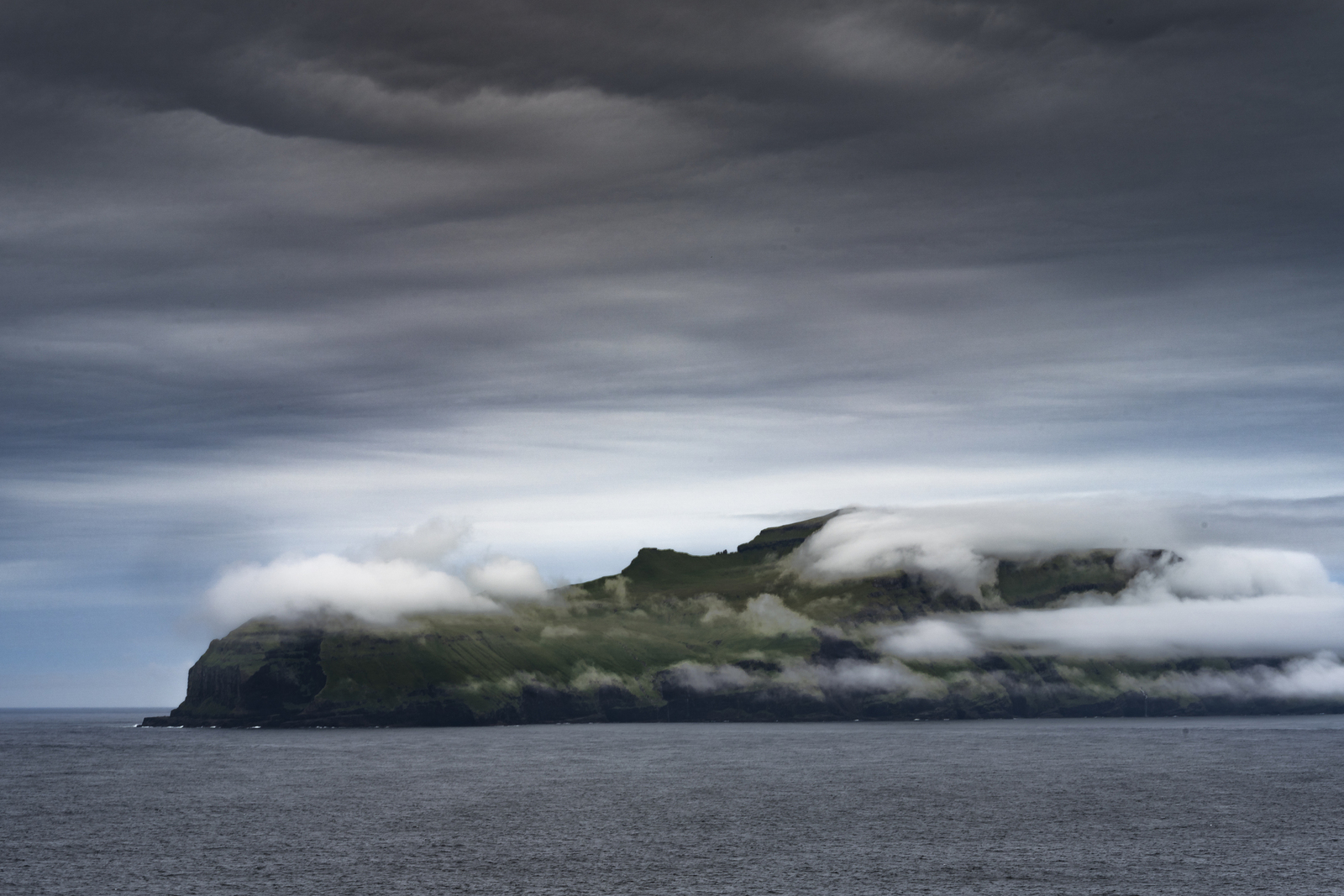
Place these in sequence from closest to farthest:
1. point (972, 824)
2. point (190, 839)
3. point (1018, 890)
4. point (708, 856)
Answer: point (1018, 890)
point (708, 856)
point (190, 839)
point (972, 824)

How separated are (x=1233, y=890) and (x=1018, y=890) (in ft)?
76.7

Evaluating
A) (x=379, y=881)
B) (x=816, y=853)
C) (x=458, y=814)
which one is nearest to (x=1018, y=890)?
(x=816, y=853)

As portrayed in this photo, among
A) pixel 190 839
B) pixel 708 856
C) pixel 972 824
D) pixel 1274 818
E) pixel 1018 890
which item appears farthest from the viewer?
pixel 1274 818

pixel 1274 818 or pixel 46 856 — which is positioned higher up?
pixel 46 856

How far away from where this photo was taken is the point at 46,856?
150875 mm

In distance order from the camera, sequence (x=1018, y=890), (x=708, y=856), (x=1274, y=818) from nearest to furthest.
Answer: (x=1018, y=890) → (x=708, y=856) → (x=1274, y=818)

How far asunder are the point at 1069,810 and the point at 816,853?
71.5 m

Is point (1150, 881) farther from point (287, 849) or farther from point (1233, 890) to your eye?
point (287, 849)

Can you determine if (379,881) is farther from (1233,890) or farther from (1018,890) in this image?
(1233,890)

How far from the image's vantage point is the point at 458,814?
195m

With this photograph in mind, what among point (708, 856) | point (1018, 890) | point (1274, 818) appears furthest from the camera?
point (1274, 818)

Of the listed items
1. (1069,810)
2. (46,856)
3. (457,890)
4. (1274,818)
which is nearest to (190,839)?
(46,856)

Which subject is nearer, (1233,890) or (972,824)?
(1233,890)

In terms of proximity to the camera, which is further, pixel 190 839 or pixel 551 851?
pixel 190 839
